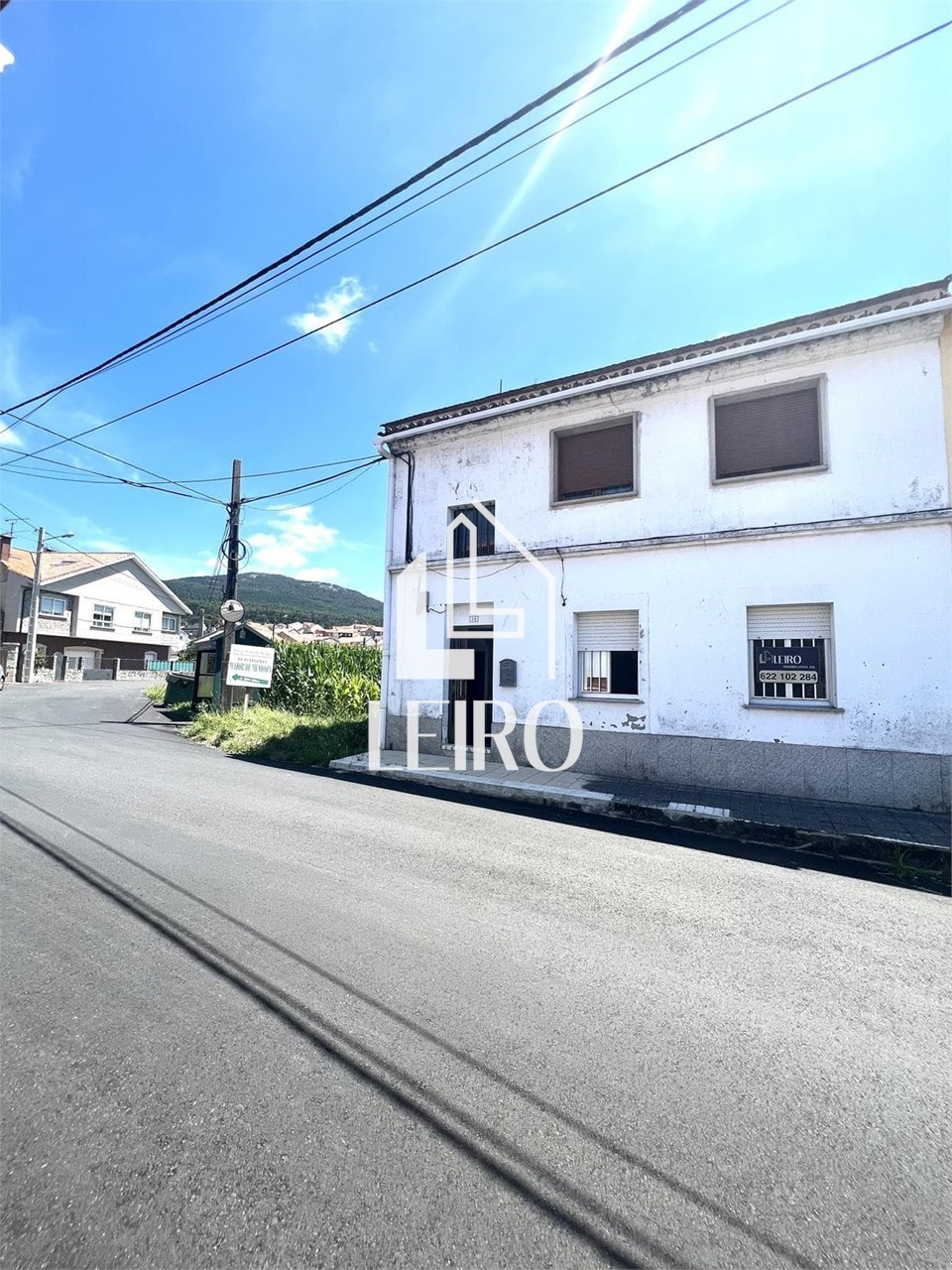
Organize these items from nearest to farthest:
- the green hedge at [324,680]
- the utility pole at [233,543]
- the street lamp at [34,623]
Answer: the utility pole at [233,543]
the green hedge at [324,680]
the street lamp at [34,623]

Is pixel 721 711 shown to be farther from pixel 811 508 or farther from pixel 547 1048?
pixel 547 1048

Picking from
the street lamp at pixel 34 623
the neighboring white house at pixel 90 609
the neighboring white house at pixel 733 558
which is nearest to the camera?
the neighboring white house at pixel 733 558

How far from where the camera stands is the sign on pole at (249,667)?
1359 cm

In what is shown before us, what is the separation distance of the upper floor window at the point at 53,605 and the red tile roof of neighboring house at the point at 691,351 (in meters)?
37.0

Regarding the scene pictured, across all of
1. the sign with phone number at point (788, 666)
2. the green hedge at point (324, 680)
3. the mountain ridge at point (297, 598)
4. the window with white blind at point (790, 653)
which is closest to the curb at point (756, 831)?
the window with white blind at point (790, 653)

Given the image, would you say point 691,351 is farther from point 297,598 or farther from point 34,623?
point 297,598

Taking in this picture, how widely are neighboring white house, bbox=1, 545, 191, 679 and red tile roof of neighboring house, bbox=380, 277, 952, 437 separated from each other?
32.2 m

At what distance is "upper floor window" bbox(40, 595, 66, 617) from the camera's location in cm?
3647

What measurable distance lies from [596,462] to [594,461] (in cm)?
4

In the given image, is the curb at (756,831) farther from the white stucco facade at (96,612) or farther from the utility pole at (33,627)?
the white stucco facade at (96,612)

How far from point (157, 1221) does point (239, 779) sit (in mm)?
6928

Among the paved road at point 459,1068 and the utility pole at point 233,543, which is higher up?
the utility pole at point 233,543

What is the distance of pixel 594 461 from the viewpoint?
9.70 m

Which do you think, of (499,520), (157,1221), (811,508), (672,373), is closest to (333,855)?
(157,1221)
